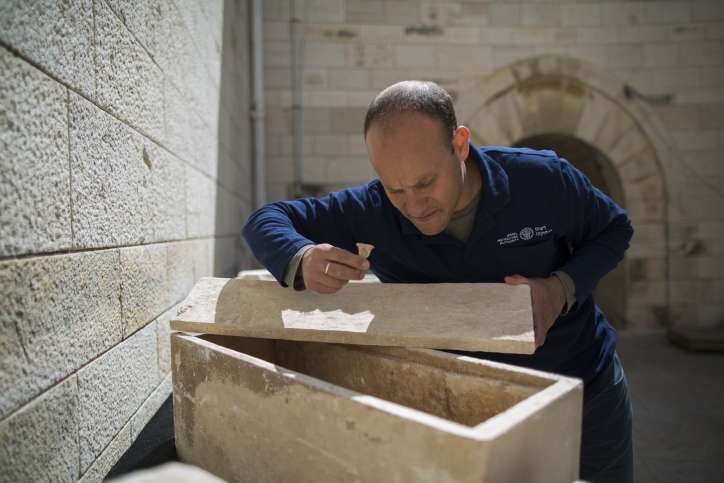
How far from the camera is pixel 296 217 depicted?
189cm

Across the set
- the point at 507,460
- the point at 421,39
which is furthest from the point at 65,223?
the point at 421,39

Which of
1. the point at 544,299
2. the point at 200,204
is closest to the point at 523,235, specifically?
the point at 544,299

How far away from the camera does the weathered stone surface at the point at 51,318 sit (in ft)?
3.25

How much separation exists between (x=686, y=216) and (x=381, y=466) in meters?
6.56

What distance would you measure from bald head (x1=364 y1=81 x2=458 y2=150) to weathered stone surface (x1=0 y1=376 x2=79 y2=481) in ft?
3.58

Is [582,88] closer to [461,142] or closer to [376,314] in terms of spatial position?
[461,142]

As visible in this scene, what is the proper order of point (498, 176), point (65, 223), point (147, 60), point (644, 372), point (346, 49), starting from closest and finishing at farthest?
point (65, 223) < point (498, 176) < point (147, 60) < point (644, 372) < point (346, 49)

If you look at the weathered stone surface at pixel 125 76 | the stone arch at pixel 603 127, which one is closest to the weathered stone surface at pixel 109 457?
the weathered stone surface at pixel 125 76

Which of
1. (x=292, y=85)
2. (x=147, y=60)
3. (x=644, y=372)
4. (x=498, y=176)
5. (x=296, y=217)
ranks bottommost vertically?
(x=644, y=372)

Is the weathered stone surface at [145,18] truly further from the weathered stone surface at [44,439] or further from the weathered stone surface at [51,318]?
the weathered stone surface at [44,439]

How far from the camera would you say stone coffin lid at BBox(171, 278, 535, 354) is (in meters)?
1.25

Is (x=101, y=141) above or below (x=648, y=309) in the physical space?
above

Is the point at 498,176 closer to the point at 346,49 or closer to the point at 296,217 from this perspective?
the point at 296,217

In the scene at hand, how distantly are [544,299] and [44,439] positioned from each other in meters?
1.34
